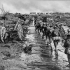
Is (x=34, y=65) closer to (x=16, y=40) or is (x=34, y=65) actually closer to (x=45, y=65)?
(x=45, y=65)

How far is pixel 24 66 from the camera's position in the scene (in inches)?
569

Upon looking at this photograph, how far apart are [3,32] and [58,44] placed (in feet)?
40.2

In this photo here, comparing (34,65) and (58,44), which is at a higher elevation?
(58,44)

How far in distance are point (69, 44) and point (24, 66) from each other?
17.1 feet

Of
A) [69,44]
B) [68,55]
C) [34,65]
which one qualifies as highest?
[69,44]

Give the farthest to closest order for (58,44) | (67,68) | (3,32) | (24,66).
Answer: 1. (3,32)
2. (58,44)
3. (24,66)
4. (67,68)

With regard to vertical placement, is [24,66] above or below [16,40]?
below

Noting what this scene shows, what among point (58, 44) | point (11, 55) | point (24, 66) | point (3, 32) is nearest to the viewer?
point (24, 66)

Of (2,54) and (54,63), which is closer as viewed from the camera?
(54,63)

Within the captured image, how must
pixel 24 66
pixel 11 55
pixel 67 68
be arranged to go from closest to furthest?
pixel 67 68 < pixel 24 66 < pixel 11 55

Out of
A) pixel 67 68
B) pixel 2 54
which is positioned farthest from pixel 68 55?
pixel 2 54

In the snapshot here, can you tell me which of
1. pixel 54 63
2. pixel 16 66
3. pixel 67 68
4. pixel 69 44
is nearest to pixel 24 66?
pixel 16 66

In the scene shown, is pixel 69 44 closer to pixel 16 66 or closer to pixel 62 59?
pixel 62 59

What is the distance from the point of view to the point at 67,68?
532 inches
